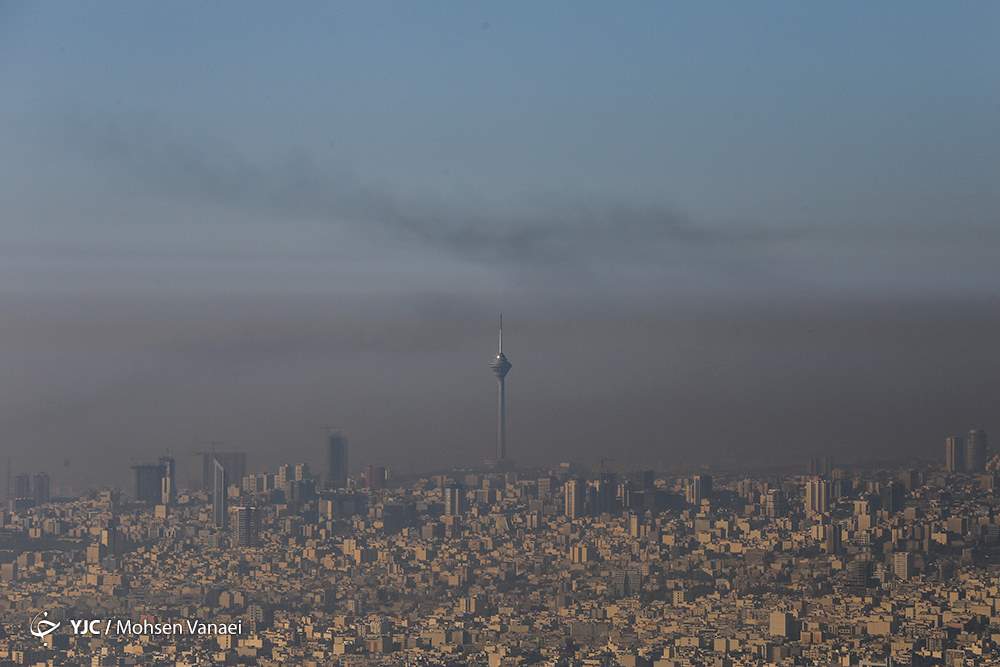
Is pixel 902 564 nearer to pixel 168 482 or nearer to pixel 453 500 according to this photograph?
pixel 453 500

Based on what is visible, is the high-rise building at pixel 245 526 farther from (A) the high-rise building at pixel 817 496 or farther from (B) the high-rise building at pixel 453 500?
(A) the high-rise building at pixel 817 496

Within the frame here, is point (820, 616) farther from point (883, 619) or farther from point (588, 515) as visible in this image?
point (588, 515)

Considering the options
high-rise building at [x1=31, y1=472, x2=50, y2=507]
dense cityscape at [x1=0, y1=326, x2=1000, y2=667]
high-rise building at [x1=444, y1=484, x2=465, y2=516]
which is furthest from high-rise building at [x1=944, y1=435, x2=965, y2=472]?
high-rise building at [x1=31, y1=472, x2=50, y2=507]

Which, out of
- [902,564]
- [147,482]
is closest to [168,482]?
[147,482]

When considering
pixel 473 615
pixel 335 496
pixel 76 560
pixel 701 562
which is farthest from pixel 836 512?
pixel 76 560

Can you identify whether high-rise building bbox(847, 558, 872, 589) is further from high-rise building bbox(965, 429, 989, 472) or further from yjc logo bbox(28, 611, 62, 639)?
yjc logo bbox(28, 611, 62, 639)

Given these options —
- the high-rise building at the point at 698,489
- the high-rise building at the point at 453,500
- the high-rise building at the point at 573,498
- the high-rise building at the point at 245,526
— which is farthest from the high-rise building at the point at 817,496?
the high-rise building at the point at 245,526
